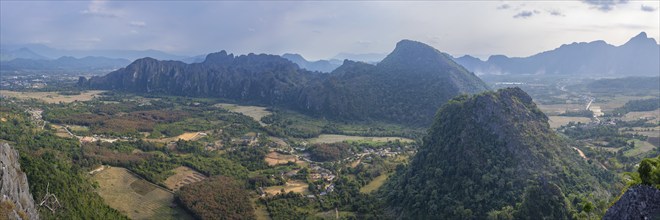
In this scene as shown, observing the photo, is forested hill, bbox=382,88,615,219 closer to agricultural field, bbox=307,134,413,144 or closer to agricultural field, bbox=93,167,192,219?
agricultural field, bbox=93,167,192,219

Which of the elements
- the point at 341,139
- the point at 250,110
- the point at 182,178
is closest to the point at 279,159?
the point at 182,178

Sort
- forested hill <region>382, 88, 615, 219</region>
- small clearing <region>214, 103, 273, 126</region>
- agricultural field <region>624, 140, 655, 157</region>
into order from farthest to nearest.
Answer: small clearing <region>214, 103, 273, 126</region> < agricultural field <region>624, 140, 655, 157</region> < forested hill <region>382, 88, 615, 219</region>

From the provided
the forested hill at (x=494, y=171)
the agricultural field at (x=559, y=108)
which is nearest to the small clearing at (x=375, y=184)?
the forested hill at (x=494, y=171)

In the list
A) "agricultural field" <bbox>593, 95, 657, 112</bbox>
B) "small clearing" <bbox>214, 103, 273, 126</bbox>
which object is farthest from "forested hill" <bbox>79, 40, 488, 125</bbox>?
"agricultural field" <bbox>593, 95, 657, 112</bbox>

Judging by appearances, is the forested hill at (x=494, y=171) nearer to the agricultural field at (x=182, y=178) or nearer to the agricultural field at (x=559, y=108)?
the agricultural field at (x=182, y=178)

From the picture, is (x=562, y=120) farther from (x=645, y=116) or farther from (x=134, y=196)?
(x=134, y=196)

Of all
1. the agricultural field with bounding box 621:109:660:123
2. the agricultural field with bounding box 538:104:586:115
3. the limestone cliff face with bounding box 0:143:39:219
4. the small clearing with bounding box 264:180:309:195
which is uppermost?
the limestone cliff face with bounding box 0:143:39:219
